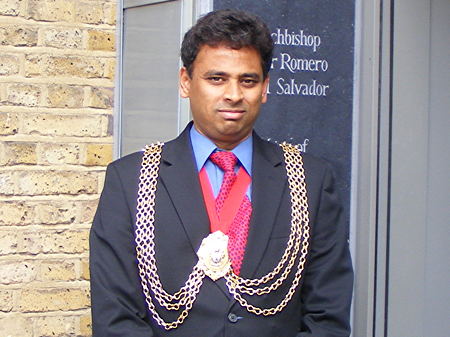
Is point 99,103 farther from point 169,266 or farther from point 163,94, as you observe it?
point 169,266

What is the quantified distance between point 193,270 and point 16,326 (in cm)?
142

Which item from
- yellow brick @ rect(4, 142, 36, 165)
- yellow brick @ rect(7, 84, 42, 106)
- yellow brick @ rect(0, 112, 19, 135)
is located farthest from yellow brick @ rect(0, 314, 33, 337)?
yellow brick @ rect(7, 84, 42, 106)

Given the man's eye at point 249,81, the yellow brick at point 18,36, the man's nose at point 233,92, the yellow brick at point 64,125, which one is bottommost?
the yellow brick at point 64,125

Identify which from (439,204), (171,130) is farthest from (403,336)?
(171,130)

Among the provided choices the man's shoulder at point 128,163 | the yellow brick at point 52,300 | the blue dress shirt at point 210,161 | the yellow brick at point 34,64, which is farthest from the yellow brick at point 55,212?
the blue dress shirt at point 210,161

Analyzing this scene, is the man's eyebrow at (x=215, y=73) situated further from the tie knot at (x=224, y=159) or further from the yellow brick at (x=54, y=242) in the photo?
the yellow brick at (x=54, y=242)

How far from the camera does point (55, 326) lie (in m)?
4.12

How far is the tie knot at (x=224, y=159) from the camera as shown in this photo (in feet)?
9.98

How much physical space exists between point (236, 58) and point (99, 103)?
1.36m

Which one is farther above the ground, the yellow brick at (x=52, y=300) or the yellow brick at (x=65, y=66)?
the yellow brick at (x=65, y=66)

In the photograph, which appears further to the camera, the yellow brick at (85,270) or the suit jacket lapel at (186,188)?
the yellow brick at (85,270)

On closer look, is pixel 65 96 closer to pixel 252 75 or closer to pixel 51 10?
pixel 51 10

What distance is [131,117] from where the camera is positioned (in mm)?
4289

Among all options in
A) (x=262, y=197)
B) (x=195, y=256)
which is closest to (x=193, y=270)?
(x=195, y=256)
